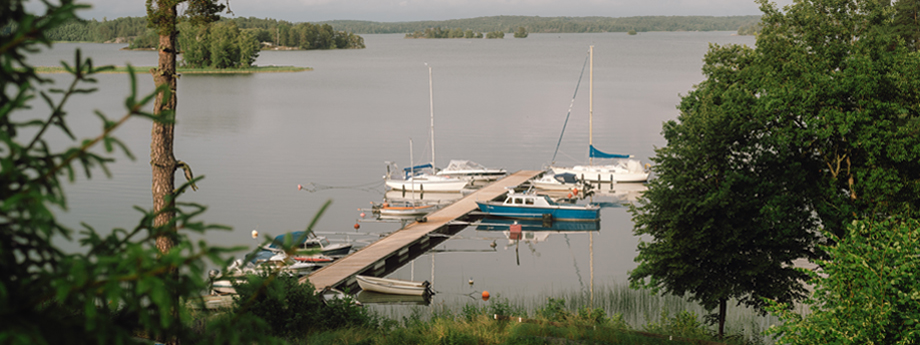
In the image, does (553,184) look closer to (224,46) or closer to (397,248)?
(397,248)

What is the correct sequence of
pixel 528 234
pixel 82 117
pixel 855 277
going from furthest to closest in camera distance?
pixel 82 117, pixel 528 234, pixel 855 277

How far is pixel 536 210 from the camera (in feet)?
121

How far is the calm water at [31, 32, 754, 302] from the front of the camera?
3020cm

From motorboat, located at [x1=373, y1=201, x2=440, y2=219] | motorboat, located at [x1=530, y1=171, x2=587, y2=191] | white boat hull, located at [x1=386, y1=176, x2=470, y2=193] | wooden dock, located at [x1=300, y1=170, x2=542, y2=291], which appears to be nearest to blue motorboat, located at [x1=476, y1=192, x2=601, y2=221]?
wooden dock, located at [x1=300, y1=170, x2=542, y2=291]

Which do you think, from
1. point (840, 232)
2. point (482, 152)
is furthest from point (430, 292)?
point (482, 152)

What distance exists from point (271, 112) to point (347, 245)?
5511 cm

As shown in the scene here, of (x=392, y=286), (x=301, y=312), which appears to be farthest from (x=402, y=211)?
(x=301, y=312)

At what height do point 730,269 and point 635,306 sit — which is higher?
point 730,269

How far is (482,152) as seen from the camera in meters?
55.5

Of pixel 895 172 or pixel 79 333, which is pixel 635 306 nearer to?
pixel 895 172

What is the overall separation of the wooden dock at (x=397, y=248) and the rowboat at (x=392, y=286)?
483 mm

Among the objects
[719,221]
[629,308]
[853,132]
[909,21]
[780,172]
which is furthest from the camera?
[909,21]

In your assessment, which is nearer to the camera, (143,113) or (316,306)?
(143,113)

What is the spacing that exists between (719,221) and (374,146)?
43.2 m
